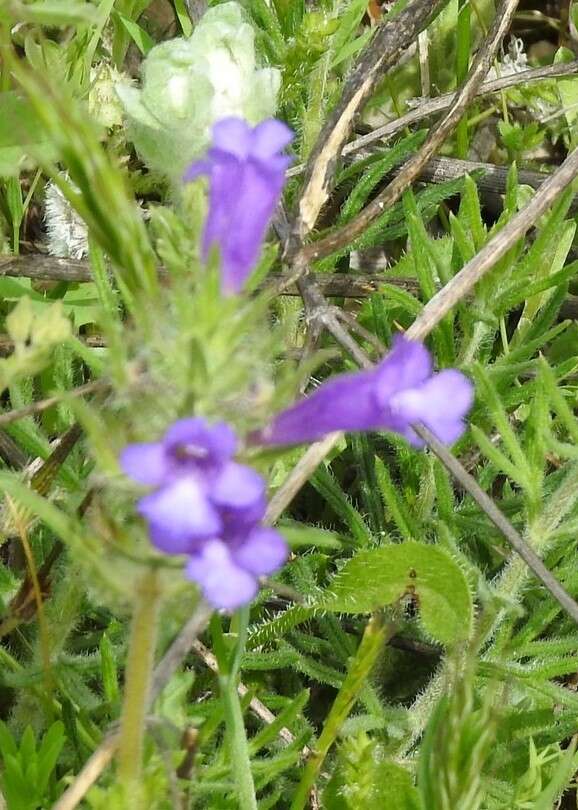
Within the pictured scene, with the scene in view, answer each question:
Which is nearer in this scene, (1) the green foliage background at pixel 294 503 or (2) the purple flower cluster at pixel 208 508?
(2) the purple flower cluster at pixel 208 508

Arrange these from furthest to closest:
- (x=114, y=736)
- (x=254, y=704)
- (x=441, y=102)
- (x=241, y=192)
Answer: (x=441, y=102) < (x=254, y=704) < (x=114, y=736) < (x=241, y=192)

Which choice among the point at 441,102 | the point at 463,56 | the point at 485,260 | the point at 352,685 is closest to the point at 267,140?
the point at 352,685

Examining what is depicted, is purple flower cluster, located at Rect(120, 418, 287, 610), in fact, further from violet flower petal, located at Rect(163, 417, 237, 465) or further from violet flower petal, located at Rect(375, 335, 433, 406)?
violet flower petal, located at Rect(375, 335, 433, 406)

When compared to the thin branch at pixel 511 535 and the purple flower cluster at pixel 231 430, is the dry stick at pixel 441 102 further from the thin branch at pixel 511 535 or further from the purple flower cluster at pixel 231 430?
the purple flower cluster at pixel 231 430

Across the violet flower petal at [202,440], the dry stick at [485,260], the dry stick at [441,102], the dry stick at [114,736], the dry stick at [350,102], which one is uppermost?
the violet flower petal at [202,440]

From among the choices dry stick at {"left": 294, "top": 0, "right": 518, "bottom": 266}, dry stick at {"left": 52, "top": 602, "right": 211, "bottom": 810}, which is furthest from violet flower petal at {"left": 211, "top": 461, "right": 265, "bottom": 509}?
dry stick at {"left": 294, "top": 0, "right": 518, "bottom": 266}

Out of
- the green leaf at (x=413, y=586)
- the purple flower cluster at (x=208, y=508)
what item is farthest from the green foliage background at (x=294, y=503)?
the purple flower cluster at (x=208, y=508)

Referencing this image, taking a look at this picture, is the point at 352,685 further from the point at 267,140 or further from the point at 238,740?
the point at 267,140
